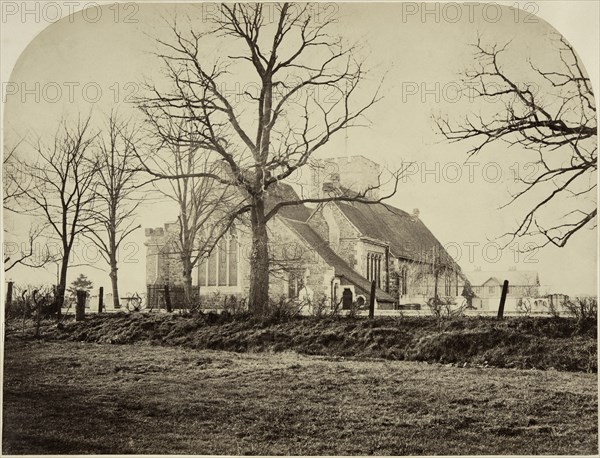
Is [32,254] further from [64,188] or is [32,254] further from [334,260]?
[334,260]

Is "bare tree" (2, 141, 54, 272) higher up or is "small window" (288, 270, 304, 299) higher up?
"bare tree" (2, 141, 54, 272)

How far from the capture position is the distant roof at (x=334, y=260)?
20.9 feet

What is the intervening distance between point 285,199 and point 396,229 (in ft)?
3.44

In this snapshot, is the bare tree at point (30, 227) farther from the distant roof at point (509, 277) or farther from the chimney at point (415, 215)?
the distant roof at point (509, 277)

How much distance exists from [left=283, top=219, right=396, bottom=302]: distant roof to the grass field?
642 millimetres

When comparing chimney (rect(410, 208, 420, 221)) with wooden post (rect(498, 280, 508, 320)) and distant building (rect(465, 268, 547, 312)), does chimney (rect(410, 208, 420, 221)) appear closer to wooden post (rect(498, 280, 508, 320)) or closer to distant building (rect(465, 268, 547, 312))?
distant building (rect(465, 268, 547, 312))

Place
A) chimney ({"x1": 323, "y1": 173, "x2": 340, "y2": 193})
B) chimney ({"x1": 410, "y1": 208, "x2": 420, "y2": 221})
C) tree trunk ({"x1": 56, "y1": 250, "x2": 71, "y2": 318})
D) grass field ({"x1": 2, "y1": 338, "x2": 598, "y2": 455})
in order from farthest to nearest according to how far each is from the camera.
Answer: chimney ({"x1": 323, "y1": 173, "x2": 340, "y2": 193}), tree trunk ({"x1": 56, "y1": 250, "x2": 71, "y2": 318}), chimney ({"x1": 410, "y1": 208, "x2": 420, "y2": 221}), grass field ({"x1": 2, "y1": 338, "x2": 598, "y2": 455})

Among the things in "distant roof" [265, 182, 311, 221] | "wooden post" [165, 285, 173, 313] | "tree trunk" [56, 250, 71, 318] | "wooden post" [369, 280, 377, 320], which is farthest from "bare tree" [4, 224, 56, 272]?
"wooden post" [369, 280, 377, 320]

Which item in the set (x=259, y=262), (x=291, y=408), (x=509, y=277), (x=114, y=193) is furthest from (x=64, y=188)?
(x=509, y=277)

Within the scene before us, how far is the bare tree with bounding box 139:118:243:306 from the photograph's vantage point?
6406mm

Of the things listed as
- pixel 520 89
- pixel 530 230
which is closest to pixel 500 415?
pixel 530 230

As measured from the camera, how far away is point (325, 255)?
6.48m

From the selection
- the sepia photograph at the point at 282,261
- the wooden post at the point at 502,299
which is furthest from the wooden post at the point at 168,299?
the wooden post at the point at 502,299

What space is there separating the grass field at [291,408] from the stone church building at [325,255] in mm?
671
